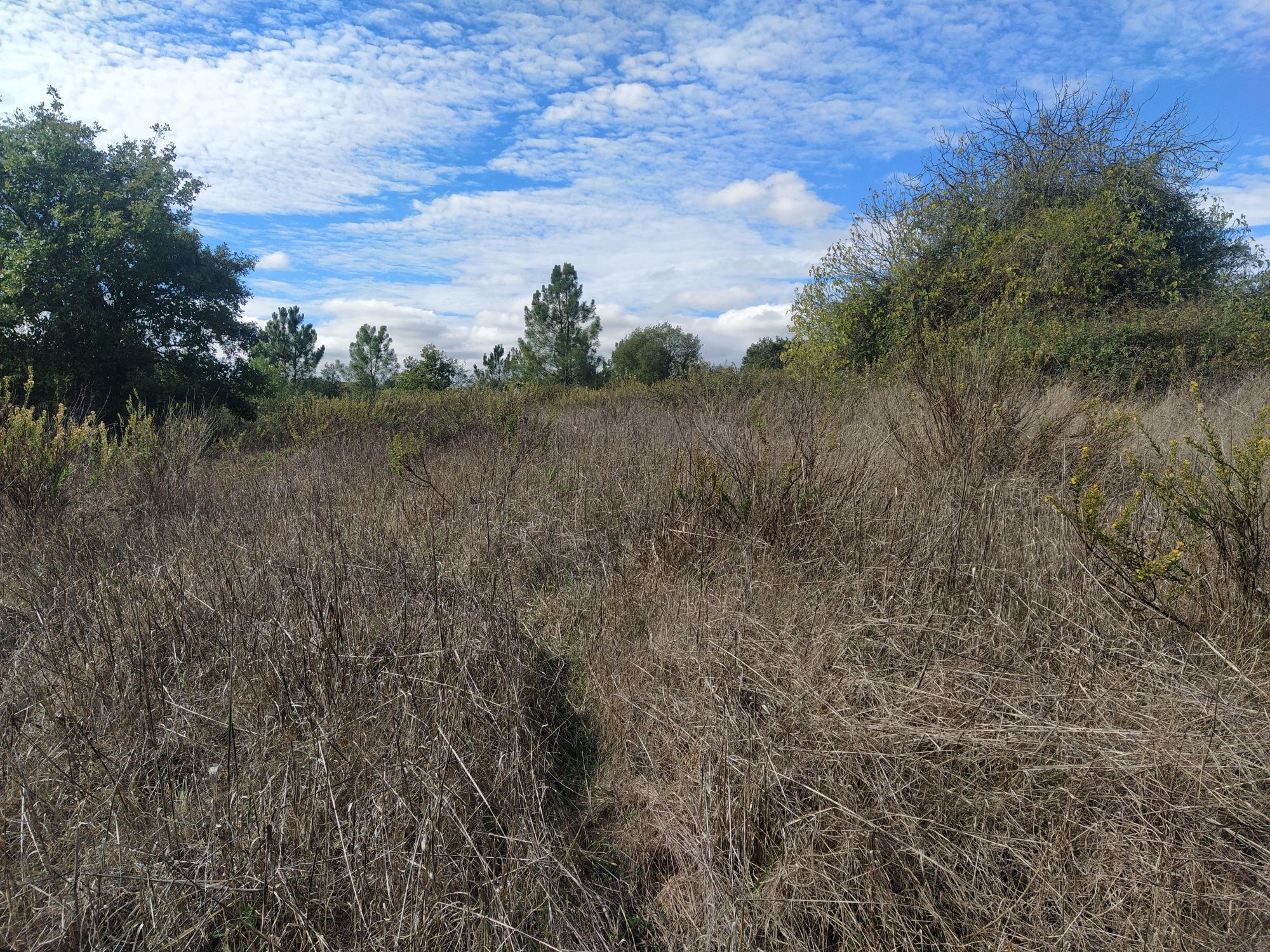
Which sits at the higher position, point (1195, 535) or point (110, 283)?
point (110, 283)

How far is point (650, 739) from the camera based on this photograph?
2348 millimetres

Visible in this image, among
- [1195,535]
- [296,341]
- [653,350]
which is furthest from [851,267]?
[296,341]

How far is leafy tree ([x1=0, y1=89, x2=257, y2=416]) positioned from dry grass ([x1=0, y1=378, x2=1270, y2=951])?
1225 cm

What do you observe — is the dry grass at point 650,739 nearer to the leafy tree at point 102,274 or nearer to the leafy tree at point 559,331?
the leafy tree at point 102,274

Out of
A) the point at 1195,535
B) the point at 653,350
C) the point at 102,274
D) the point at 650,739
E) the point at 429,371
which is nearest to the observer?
the point at 650,739

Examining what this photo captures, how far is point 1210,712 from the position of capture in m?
1.93

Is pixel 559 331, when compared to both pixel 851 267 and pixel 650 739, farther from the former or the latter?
pixel 650 739

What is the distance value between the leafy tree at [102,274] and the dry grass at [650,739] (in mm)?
12245

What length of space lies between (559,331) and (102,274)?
83.4 ft

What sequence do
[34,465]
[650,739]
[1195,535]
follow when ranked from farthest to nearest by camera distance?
[34,465], [1195,535], [650,739]

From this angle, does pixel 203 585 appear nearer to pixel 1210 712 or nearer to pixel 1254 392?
pixel 1210 712

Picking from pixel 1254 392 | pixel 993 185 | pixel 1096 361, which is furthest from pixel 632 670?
pixel 993 185

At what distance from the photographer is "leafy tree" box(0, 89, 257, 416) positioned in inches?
501

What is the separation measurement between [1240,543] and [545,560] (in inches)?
128
